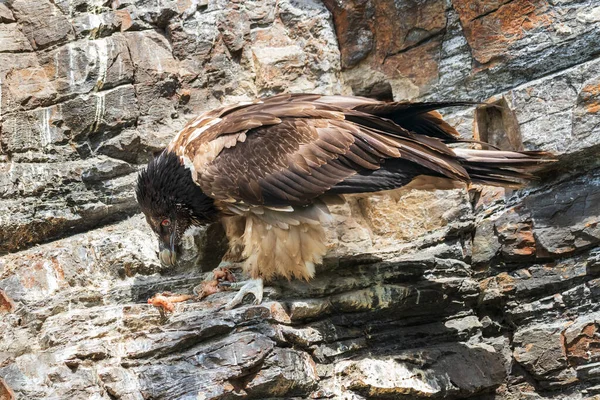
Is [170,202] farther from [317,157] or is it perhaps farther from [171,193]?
[317,157]

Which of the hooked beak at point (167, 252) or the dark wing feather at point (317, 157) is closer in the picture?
the dark wing feather at point (317, 157)

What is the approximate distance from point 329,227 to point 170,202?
1259 mm

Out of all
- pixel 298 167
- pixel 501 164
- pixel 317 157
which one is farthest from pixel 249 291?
pixel 501 164

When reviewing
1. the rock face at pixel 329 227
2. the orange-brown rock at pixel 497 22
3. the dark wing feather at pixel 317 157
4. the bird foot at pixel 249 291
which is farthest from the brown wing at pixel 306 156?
the orange-brown rock at pixel 497 22

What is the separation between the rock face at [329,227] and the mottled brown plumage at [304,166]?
0.31 metres

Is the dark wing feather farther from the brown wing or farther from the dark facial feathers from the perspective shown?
the dark facial feathers

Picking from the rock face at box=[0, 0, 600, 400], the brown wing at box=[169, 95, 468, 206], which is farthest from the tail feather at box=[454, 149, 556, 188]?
the rock face at box=[0, 0, 600, 400]

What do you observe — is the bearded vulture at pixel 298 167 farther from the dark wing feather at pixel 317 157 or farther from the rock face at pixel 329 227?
the rock face at pixel 329 227

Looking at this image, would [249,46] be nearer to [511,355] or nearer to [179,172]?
[179,172]

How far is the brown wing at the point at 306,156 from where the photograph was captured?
193 inches

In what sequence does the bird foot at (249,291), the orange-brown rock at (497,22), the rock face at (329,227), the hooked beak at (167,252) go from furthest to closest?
the orange-brown rock at (497,22), the hooked beak at (167,252), the bird foot at (249,291), the rock face at (329,227)

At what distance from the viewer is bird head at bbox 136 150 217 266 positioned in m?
5.25

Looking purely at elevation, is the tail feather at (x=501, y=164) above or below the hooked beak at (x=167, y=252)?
above

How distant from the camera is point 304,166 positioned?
16.2ft
